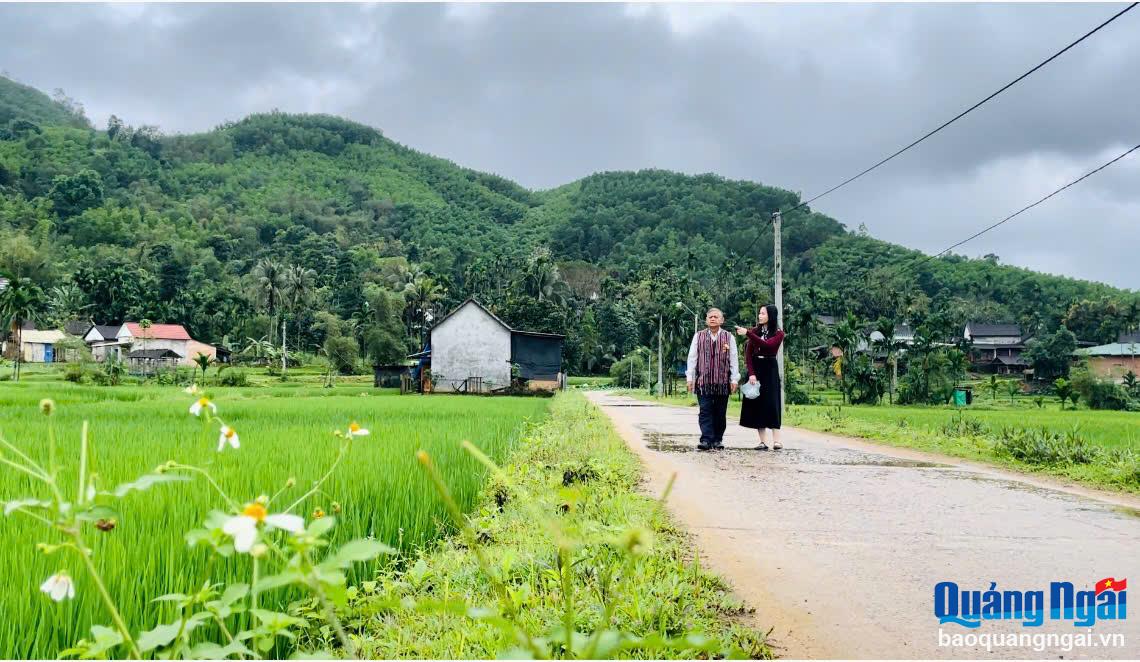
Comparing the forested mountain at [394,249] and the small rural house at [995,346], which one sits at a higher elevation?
the forested mountain at [394,249]

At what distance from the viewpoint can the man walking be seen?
8547mm

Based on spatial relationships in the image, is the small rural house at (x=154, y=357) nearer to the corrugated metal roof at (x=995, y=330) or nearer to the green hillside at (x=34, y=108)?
the corrugated metal roof at (x=995, y=330)

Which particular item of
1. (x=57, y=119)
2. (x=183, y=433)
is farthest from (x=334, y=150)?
(x=183, y=433)

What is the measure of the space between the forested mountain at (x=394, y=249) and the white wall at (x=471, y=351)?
16.1 meters

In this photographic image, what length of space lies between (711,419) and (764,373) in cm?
96

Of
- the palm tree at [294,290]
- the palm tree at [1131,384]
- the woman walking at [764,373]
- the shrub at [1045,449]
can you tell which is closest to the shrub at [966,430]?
the shrub at [1045,449]

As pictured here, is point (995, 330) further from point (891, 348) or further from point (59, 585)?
point (59, 585)

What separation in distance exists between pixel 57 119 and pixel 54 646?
19235 cm

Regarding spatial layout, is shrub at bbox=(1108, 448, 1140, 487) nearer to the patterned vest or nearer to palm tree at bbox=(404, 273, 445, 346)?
the patterned vest

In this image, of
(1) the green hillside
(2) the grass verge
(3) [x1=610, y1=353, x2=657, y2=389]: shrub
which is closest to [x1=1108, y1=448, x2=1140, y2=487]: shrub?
(2) the grass verge

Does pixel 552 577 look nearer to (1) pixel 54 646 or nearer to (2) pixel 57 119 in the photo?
(1) pixel 54 646

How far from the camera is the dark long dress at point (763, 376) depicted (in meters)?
8.92

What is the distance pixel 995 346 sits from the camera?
80.9 metres

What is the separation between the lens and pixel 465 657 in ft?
7.45
